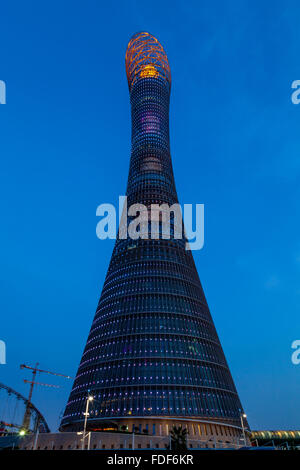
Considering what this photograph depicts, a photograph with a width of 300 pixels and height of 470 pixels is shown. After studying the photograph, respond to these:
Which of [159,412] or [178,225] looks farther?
[178,225]

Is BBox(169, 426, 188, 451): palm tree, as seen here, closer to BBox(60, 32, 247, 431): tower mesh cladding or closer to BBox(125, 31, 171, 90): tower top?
BBox(60, 32, 247, 431): tower mesh cladding

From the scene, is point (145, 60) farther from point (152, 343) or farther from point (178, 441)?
point (178, 441)

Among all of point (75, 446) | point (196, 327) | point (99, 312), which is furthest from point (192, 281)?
point (75, 446)

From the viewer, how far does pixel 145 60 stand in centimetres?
14075

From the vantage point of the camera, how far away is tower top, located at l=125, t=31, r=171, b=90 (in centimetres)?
13700

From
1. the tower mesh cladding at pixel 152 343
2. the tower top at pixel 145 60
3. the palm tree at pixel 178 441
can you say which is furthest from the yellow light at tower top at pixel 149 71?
the palm tree at pixel 178 441

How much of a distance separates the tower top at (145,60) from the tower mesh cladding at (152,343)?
45.0 meters

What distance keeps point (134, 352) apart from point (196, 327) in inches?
612

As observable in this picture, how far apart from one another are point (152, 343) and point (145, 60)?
110063 millimetres

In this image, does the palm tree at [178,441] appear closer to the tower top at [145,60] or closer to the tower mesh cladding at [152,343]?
the tower mesh cladding at [152,343]

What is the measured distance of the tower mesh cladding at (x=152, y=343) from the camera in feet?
231

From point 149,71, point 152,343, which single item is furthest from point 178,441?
point 149,71
